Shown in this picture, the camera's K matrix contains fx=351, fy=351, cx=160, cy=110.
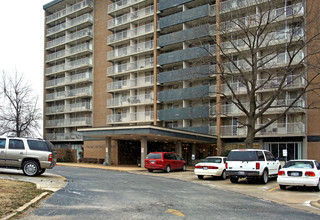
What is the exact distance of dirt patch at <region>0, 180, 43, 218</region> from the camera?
29.6 feet

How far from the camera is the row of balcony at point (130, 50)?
49.2 metres

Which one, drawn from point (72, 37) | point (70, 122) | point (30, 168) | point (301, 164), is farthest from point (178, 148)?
point (72, 37)

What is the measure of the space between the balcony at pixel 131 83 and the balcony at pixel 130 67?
1.47 m

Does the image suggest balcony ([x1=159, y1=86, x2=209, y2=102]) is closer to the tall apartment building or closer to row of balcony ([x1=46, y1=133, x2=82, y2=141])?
the tall apartment building

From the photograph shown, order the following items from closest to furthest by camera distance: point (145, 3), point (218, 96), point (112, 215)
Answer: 1. point (112, 215)
2. point (218, 96)
3. point (145, 3)

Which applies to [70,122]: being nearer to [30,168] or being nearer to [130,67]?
[130,67]

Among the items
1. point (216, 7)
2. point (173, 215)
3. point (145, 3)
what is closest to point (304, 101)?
point (216, 7)

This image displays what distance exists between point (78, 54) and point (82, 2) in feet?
28.9

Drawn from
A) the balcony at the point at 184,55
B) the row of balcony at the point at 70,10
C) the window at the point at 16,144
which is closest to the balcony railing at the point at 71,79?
the row of balcony at the point at 70,10

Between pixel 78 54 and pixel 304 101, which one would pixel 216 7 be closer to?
pixel 304 101

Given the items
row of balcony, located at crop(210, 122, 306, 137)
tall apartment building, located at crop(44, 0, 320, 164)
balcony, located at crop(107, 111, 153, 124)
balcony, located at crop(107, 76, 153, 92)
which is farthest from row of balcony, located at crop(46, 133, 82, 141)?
row of balcony, located at crop(210, 122, 306, 137)

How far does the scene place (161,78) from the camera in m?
46.1

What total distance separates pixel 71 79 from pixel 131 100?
14.2m

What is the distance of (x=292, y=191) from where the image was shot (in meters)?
16.0
